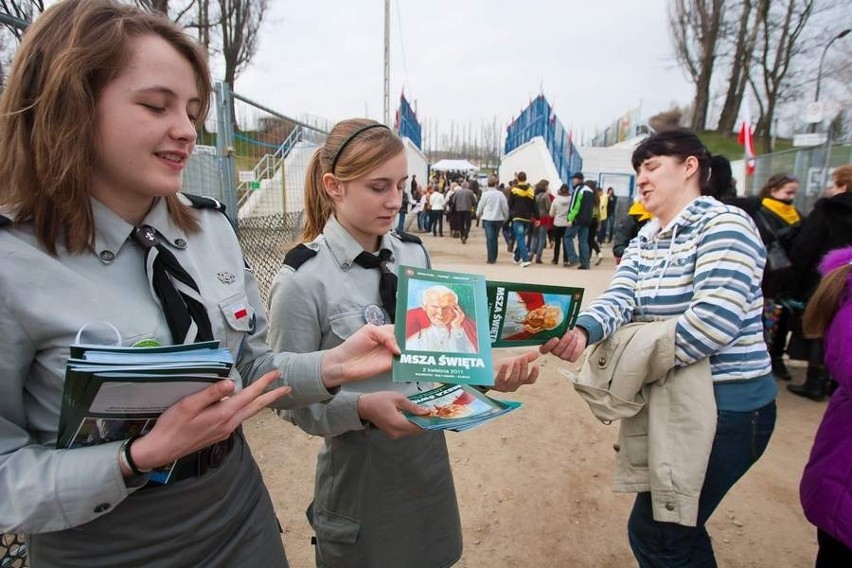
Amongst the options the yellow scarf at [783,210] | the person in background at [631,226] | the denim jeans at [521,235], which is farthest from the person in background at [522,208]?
the yellow scarf at [783,210]

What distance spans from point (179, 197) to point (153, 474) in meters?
0.72

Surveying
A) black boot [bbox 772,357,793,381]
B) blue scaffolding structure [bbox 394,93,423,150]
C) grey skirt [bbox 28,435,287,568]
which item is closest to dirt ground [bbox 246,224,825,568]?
black boot [bbox 772,357,793,381]

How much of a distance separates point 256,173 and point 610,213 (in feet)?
41.5

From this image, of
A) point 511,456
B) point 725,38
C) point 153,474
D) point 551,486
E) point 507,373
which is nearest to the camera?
point 153,474

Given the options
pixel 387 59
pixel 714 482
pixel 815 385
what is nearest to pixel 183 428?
pixel 714 482

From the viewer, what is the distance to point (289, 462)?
10.5ft

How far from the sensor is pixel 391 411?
4.57 feet

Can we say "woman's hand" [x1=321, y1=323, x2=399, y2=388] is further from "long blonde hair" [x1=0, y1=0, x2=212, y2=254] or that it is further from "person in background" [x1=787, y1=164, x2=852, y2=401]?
"person in background" [x1=787, y1=164, x2=852, y2=401]

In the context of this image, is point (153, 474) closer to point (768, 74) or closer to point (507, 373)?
point (507, 373)

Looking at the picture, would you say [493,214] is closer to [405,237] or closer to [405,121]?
[405,237]

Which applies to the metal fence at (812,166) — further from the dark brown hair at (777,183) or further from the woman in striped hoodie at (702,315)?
the woman in striped hoodie at (702,315)

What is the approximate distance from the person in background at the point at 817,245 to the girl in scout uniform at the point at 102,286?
4.26 metres

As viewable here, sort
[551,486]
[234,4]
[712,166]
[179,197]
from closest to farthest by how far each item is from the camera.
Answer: [179,197] < [712,166] < [551,486] < [234,4]

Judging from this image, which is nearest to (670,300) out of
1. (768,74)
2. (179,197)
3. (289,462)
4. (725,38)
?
(179,197)
